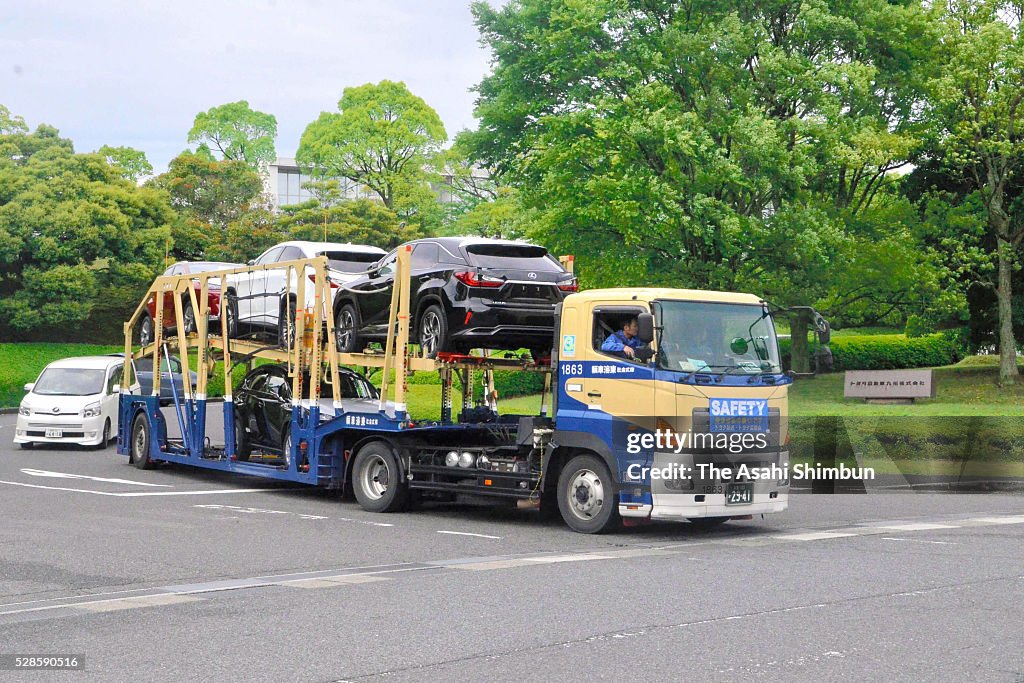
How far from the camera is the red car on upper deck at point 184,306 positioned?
18.7 metres

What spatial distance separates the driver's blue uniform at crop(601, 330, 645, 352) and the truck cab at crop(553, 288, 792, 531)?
53mm

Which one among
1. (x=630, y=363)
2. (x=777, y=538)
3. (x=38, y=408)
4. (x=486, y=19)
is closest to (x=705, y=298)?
(x=630, y=363)

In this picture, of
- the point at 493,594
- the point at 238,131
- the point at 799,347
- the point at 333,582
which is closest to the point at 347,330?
the point at 333,582

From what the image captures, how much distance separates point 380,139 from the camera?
64125mm

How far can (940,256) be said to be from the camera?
3247cm

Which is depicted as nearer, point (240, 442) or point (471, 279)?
point (471, 279)

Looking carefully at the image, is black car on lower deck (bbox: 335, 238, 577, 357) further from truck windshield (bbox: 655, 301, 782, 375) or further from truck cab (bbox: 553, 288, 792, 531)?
truck windshield (bbox: 655, 301, 782, 375)

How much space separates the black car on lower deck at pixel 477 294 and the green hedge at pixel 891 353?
1114 inches

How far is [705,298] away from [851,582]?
159 inches

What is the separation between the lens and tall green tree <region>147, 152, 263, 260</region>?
192 feet

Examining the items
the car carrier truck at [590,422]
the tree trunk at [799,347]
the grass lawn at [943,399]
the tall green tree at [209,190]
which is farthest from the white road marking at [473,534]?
the tall green tree at [209,190]

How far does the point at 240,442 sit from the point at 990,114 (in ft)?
72.9

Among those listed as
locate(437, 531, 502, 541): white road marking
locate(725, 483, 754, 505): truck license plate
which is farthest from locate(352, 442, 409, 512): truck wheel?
locate(725, 483, 754, 505): truck license plate

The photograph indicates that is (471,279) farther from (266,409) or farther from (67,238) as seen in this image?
(67,238)
